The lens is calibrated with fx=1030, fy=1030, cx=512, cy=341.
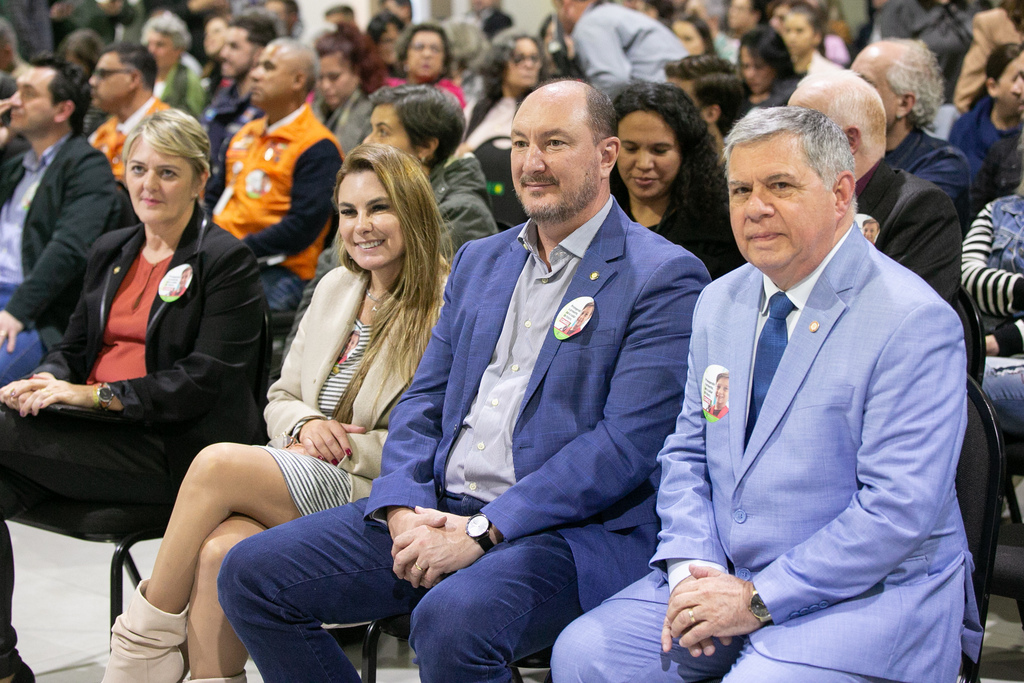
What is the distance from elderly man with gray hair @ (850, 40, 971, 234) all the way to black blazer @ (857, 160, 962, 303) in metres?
0.54

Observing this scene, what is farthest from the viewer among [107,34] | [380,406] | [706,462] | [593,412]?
[107,34]

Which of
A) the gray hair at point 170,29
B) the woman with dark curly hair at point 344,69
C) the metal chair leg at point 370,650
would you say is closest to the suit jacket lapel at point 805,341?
the metal chair leg at point 370,650

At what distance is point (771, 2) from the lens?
6.89m

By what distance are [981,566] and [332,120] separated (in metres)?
4.65

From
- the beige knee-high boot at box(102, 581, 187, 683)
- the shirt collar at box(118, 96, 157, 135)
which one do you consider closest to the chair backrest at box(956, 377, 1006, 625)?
the beige knee-high boot at box(102, 581, 187, 683)

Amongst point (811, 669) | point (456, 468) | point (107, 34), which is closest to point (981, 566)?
point (811, 669)

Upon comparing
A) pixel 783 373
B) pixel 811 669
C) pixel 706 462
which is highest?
pixel 783 373

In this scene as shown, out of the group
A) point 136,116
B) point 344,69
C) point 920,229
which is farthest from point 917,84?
point 136,116

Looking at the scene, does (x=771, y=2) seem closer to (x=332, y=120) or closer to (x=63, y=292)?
(x=332, y=120)

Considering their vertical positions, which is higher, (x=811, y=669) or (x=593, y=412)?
(x=593, y=412)

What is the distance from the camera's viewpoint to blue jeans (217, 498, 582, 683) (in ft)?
6.04

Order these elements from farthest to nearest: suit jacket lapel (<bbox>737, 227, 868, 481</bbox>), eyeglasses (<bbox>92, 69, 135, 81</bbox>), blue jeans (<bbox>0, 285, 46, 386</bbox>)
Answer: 1. eyeglasses (<bbox>92, 69, 135, 81</bbox>)
2. blue jeans (<bbox>0, 285, 46, 386</bbox>)
3. suit jacket lapel (<bbox>737, 227, 868, 481</bbox>)

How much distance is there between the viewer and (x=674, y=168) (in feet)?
9.84

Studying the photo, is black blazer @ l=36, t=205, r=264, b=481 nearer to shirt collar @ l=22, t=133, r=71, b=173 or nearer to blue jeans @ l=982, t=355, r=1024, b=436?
shirt collar @ l=22, t=133, r=71, b=173
